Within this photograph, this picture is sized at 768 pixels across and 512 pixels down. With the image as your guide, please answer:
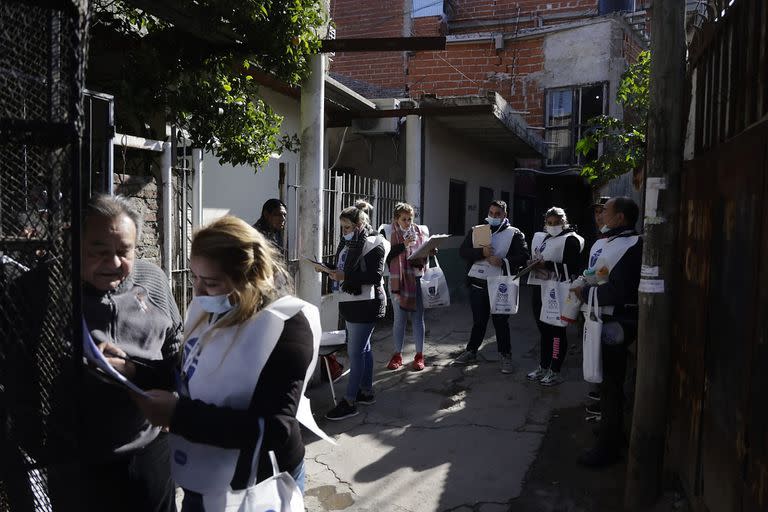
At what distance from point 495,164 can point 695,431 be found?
39.1 feet

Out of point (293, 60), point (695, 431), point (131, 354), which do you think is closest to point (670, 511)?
point (695, 431)

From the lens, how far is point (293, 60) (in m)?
4.54

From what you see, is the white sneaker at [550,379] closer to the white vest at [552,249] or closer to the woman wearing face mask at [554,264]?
the woman wearing face mask at [554,264]

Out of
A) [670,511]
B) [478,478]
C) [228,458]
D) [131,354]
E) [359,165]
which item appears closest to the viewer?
[228,458]

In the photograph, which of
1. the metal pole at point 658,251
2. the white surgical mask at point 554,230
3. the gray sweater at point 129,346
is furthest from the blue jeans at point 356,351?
the gray sweater at point 129,346

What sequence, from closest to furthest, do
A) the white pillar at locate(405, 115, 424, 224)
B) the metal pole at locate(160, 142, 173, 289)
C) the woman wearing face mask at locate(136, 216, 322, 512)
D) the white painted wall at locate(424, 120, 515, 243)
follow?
the woman wearing face mask at locate(136, 216, 322, 512), the metal pole at locate(160, 142, 173, 289), the white pillar at locate(405, 115, 424, 224), the white painted wall at locate(424, 120, 515, 243)

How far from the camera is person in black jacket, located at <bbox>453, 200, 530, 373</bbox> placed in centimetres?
621

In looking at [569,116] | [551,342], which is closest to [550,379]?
[551,342]

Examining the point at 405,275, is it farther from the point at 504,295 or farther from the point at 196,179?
the point at 196,179

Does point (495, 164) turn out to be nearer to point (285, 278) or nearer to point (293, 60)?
point (293, 60)

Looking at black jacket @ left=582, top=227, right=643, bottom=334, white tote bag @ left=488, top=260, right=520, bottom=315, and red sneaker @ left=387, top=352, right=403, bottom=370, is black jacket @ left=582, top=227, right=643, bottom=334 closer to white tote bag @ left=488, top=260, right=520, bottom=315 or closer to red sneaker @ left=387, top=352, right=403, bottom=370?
white tote bag @ left=488, top=260, right=520, bottom=315

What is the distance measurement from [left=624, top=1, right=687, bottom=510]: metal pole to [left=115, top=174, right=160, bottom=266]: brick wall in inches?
134

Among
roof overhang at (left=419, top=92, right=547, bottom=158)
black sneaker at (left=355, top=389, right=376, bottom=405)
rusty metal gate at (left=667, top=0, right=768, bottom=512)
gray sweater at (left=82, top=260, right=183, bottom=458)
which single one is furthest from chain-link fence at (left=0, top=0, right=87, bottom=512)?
roof overhang at (left=419, top=92, right=547, bottom=158)

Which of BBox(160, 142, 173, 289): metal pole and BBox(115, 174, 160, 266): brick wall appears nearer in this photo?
BBox(115, 174, 160, 266): brick wall
